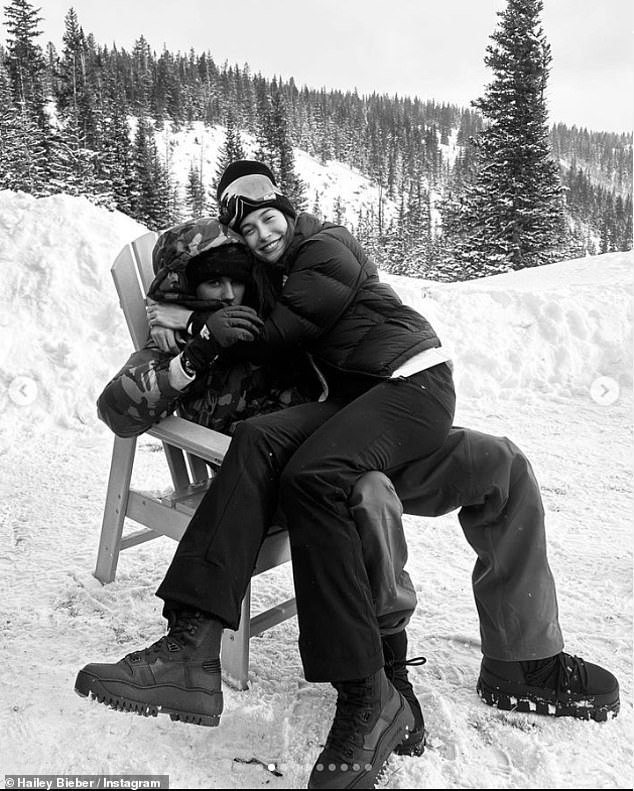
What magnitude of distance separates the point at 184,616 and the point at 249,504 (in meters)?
0.35

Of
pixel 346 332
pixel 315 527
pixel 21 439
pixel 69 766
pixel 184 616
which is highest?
pixel 346 332

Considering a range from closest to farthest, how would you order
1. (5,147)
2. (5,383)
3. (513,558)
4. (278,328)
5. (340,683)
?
1. (340,683)
2. (513,558)
3. (278,328)
4. (5,383)
5. (5,147)

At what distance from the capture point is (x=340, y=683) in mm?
1781

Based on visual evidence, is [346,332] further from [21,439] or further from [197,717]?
[21,439]

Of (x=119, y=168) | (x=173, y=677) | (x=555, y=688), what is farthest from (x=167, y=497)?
(x=119, y=168)

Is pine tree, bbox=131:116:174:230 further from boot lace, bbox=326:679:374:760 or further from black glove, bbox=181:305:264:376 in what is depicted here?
boot lace, bbox=326:679:374:760

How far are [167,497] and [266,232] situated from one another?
109cm

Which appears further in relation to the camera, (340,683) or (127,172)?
(127,172)

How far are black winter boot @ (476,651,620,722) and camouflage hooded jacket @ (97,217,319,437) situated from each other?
122cm

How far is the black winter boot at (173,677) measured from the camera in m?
1.74

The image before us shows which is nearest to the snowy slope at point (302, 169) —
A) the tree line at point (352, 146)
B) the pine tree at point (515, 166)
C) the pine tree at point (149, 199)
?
the tree line at point (352, 146)

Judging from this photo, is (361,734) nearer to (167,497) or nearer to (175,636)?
(175,636)

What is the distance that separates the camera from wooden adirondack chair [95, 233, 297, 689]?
221 cm

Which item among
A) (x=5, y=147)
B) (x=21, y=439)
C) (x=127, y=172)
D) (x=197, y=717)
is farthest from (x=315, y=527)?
(x=127, y=172)
